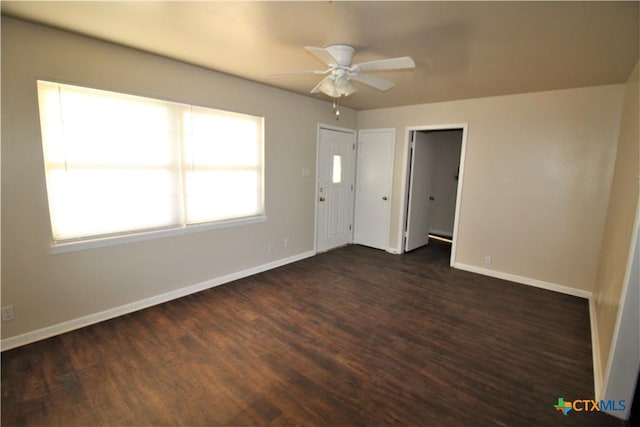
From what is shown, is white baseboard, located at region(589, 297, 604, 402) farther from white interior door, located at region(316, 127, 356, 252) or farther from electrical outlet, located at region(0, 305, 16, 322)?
electrical outlet, located at region(0, 305, 16, 322)

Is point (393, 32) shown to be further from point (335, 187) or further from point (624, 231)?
point (335, 187)

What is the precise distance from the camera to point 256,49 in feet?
Answer: 8.65

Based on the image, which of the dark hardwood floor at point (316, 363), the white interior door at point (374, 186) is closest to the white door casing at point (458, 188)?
the white interior door at point (374, 186)

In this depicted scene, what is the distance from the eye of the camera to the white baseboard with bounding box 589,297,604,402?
2.05 metres

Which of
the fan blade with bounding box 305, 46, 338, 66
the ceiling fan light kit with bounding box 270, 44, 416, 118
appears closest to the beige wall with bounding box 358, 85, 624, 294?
the ceiling fan light kit with bounding box 270, 44, 416, 118

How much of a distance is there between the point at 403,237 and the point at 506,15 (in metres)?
3.71

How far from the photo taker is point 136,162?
2.90 m

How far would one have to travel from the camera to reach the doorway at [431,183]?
16.2 feet

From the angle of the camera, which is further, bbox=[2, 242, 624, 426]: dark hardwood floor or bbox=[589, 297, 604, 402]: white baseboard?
bbox=[589, 297, 604, 402]: white baseboard

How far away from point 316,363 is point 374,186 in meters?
3.62

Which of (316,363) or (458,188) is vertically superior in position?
(458,188)

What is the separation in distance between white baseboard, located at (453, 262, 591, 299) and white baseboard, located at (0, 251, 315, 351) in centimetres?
299

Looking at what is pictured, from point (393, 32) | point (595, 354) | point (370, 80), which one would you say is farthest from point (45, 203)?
point (595, 354)

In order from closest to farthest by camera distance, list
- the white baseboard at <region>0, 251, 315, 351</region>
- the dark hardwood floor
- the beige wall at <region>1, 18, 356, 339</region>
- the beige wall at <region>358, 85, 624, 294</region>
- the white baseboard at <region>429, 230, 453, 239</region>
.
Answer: the dark hardwood floor → the beige wall at <region>1, 18, 356, 339</region> → the white baseboard at <region>0, 251, 315, 351</region> → the beige wall at <region>358, 85, 624, 294</region> → the white baseboard at <region>429, 230, 453, 239</region>
